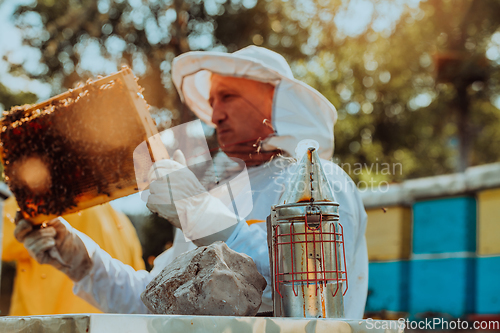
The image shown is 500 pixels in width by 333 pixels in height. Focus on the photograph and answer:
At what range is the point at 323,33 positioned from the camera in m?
12.5

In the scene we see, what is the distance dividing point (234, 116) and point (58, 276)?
2159 mm

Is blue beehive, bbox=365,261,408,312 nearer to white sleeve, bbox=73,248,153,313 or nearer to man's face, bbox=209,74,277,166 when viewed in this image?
man's face, bbox=209,74,277,166

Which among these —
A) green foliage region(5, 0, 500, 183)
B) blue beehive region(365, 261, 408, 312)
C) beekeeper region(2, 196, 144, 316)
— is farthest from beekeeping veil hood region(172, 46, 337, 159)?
blue beehive region(365, 261, 408, 312)

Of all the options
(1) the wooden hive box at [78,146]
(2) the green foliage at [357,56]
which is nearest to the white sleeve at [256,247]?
(1) the wooden hive box at [78,146]

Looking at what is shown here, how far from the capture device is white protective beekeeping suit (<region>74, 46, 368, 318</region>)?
1813 mm

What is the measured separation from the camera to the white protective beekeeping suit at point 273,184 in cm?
181

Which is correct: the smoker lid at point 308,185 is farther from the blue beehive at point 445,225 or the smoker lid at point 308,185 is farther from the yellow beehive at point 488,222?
the blue beehive at point 445,225

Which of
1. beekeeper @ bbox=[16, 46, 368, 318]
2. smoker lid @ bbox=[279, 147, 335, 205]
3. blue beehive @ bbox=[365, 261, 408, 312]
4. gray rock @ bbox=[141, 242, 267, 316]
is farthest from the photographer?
blue beehive @ bbox=[365, 261, 408, 312]

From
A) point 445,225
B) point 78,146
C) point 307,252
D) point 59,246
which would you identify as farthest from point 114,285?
point 445,225

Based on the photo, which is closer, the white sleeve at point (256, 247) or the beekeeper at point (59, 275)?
the white sleeve at point (256, 247)

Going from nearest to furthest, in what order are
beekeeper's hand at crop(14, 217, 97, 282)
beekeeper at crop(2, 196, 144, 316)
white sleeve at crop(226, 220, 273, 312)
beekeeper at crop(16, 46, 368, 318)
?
white sleeve at crop(226, 220, 273, 312), beekeeper at crop(16, 46, 368, 318), beekeeper's hand at crop(14, 217, 97, 282), beekeeper at crop(2, 196, 144, 316)

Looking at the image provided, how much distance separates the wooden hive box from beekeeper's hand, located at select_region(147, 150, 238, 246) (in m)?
0.11

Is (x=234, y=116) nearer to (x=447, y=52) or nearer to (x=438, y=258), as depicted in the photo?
(x=438, y=258)

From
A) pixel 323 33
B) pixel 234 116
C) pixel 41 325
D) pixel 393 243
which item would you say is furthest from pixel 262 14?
pixel 41 325
